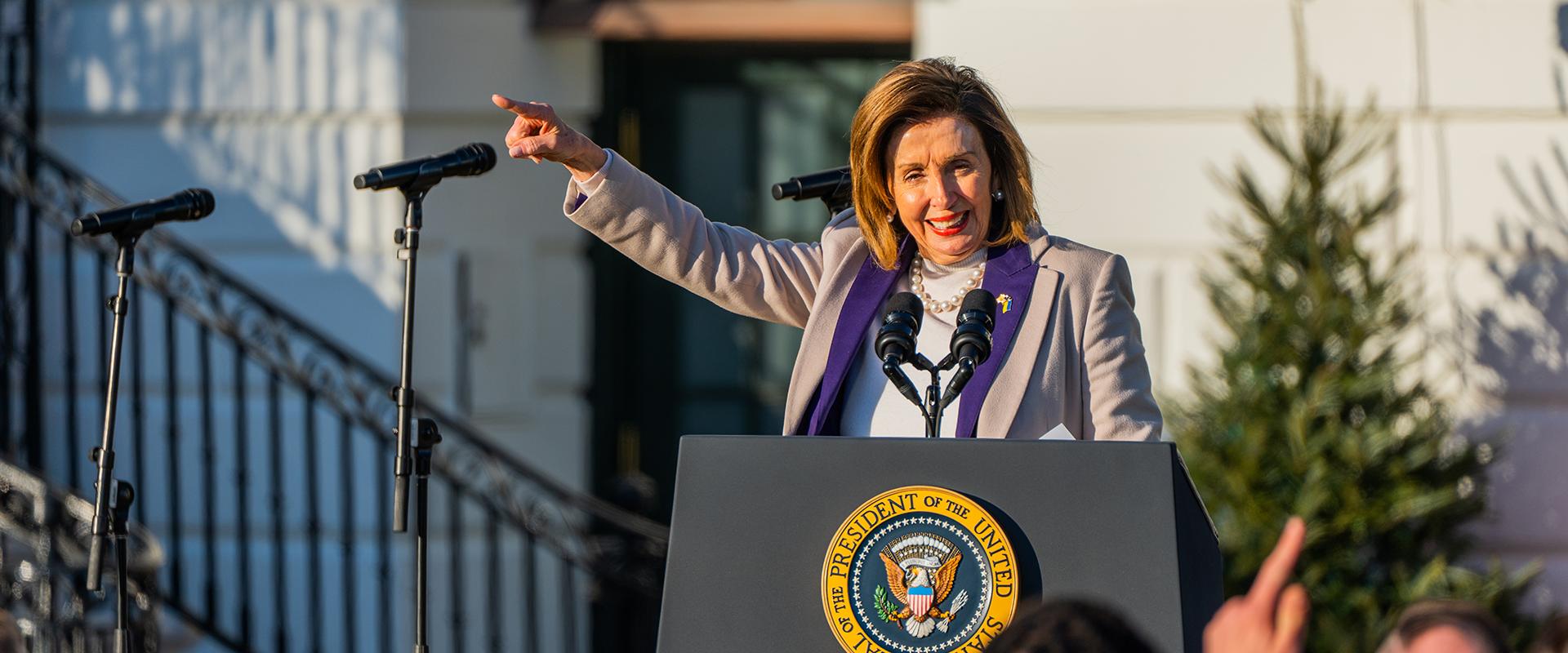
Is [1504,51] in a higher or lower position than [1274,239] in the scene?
higher

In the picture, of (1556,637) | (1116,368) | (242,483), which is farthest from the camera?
(242,483)

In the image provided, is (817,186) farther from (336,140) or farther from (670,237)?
(336,140)

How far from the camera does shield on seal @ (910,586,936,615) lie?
2.44m

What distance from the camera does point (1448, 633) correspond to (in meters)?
3.06

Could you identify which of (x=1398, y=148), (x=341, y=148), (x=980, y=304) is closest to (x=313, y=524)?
(x=341, y=148)

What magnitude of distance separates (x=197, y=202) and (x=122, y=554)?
2.60 feet

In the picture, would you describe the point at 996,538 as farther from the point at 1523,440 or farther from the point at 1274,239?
the point at 1523,440

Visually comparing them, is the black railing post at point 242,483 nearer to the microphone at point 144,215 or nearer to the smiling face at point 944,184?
the microphone at point 144,215

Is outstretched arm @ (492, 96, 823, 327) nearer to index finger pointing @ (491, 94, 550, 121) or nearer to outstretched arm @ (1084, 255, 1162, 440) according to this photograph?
index finger pointing @ (491, 94, 550, 121)

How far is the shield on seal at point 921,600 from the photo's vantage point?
2439mm

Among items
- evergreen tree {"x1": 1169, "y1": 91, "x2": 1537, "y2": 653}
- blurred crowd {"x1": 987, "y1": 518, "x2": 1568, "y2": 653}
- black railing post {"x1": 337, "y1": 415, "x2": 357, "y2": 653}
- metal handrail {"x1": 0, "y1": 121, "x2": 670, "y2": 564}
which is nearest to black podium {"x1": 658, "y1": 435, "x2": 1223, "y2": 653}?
blurred crowd {"x1": 987, "y1": 518, "x2": 1568, "y2": 653}

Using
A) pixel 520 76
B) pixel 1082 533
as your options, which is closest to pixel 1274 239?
pixel 520 76

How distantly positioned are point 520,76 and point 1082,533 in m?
4.91

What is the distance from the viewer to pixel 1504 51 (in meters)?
6.43
